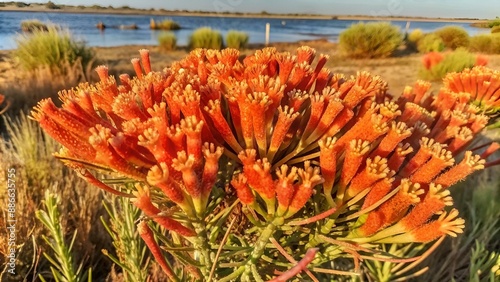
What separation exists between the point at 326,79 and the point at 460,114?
0.96ft

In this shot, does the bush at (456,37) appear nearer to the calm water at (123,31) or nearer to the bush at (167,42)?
the calm water at (123,31)

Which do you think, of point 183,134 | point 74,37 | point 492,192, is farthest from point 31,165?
point 74,37

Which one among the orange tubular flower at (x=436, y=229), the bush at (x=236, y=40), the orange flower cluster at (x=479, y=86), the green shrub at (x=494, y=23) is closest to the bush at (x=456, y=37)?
the green shrub at (x=494, y=23)

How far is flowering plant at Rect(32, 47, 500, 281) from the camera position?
2.15 ft

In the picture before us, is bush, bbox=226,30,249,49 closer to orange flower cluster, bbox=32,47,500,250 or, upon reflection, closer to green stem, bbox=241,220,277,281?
orange flower cluster, bbox=32,47,500,250

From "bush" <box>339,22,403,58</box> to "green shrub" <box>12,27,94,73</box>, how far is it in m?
6.73

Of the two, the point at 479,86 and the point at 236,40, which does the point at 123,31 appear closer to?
the point at 236,40

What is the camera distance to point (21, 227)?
2.16m

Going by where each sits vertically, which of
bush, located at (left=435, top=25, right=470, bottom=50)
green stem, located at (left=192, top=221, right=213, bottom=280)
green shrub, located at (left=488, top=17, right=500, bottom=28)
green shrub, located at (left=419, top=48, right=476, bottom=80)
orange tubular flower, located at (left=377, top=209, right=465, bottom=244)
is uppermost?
green shrub, located at (left=488, top=17, right=500, bottom=28)

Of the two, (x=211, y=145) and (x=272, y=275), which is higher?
(x=211, y=145)

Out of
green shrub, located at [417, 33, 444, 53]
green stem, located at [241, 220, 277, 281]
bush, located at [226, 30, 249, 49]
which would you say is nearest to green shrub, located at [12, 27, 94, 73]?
green shrub, located at [417, 33, 444, 53]

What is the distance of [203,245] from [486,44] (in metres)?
1.63

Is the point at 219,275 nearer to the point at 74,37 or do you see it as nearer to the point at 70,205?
the point at 70,205

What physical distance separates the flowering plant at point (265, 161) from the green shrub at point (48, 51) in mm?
7447
